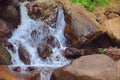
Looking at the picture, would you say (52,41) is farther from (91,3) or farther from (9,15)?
(91,3)

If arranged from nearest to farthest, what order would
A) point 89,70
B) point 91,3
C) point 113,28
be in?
point 89,70 → point 113,28 → point 91,3

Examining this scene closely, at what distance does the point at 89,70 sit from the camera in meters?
Answer: 7.76

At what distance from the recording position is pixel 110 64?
8.03 metres

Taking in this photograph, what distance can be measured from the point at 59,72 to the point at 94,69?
798 millimetres

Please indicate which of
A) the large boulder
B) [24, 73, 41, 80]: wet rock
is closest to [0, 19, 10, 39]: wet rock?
the large boulder

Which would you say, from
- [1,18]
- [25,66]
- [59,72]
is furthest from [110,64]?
[1,18]

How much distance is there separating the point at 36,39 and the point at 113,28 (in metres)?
2.45

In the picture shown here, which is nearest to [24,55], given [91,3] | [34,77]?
[34,77]

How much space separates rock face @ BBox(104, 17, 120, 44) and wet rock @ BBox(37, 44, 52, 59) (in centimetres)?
202

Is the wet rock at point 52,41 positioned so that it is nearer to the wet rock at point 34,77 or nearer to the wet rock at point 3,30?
the wet rock at point 3,30

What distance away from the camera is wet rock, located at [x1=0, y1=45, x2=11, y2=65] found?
30.9 feet

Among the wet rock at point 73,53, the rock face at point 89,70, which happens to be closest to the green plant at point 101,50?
the wet rock at point 73,53

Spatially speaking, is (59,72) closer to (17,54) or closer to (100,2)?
(17,54)

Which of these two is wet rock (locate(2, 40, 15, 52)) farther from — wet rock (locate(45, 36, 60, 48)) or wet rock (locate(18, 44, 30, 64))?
wet rock (locate(45, 36, 60, 48))
